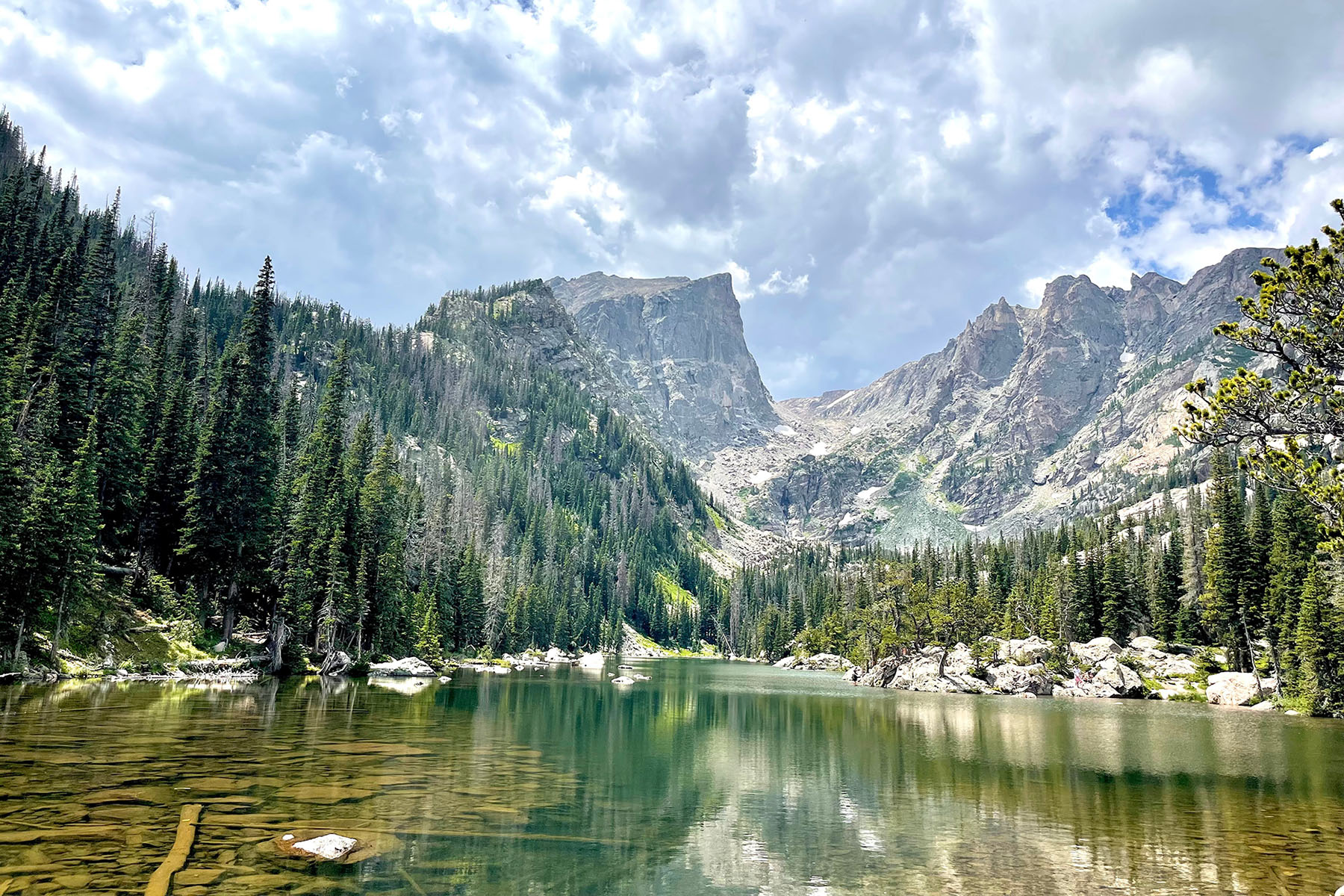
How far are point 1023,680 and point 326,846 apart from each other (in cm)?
8903

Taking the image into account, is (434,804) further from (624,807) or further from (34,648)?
(34,648)

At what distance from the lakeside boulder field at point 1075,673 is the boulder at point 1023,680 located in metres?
0.09

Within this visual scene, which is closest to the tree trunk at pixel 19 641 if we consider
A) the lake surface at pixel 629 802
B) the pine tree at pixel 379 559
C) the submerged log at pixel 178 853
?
the lake surface at pixel 629 802

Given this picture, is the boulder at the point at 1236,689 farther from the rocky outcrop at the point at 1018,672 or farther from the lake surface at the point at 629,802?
the lake surface at the point at 629,802

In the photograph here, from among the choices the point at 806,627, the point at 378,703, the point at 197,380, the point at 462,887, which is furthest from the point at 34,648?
the point at 806,627

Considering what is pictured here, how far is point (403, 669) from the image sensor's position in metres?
73.6

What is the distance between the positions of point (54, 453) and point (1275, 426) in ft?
209

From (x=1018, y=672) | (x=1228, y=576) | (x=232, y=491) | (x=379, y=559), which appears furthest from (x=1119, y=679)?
(x=232, y=491)

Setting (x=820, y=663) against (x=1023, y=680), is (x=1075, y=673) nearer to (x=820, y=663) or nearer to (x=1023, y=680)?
(x=1023, y=680)

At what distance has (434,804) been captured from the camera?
20.3 metres

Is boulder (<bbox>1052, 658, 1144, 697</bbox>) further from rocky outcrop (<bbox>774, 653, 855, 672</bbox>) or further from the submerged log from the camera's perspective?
the submerged log

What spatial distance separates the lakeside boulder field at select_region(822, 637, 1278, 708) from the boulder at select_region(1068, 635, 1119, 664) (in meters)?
0.10

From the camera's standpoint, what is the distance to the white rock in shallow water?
1477cm

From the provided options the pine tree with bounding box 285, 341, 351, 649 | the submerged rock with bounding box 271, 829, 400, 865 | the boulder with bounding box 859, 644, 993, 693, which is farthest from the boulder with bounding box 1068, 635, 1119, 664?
the submerged rock with bounding box 271, 829, 400, 865
